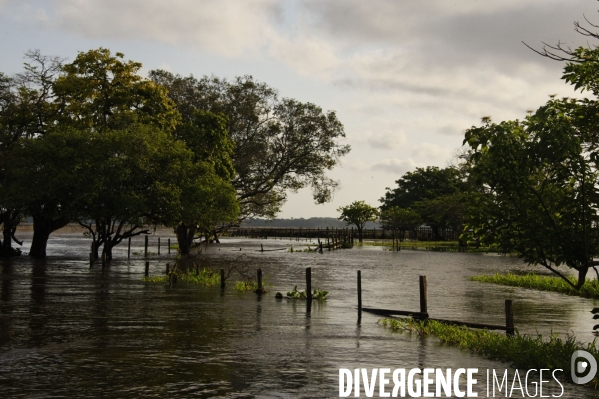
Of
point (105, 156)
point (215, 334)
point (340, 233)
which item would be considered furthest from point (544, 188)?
point (340, 233)

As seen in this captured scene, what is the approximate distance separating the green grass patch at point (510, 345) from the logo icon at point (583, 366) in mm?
110

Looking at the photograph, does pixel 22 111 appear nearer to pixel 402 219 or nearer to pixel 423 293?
pixel 423 293

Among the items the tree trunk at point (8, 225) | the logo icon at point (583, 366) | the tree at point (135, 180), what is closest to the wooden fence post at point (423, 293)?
the logo icon at point (583, 366)

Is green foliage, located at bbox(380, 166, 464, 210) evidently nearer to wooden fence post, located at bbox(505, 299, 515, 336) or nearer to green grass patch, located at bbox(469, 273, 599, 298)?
green grass patch, located at bbox(469, 273, 599, 298)

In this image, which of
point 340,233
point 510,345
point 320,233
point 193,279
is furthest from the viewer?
point 320,233

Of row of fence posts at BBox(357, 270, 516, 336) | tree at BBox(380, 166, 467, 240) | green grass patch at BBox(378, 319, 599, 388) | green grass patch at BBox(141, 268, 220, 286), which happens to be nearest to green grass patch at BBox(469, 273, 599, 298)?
row of fence posts at BBox(357, 270, 516, 336)

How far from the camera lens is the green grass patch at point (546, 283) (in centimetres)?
3234

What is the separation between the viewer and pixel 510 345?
16.8m

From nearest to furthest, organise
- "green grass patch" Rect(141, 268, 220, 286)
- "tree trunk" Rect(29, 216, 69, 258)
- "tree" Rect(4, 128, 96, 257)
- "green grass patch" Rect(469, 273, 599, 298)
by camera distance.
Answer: "green grass patch" Rect(469, 273, 599, 298)
"green grass patch" Rect(141, 268, 220, 286)
"tree" Rect(4, 128, 96, 257)
"tree trunk" Rect(29, 216, 69, 258)

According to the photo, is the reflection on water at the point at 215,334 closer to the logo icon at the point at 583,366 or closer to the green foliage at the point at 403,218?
the logo icon at the point at 583,366

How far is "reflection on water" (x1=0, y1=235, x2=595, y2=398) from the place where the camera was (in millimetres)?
14180

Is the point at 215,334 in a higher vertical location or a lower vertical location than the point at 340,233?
lower

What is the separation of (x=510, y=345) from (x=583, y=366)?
2.67m

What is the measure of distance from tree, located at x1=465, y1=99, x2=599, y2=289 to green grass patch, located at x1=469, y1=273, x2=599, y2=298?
822 inches
